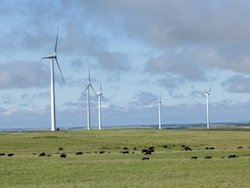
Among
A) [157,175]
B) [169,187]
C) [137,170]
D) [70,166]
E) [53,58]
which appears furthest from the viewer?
[53,58]

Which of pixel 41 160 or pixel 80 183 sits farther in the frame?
pixel 41 160

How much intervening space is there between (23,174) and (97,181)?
7009mm

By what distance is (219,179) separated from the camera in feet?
108

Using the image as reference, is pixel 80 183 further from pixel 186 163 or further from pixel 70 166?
pixel 186 163

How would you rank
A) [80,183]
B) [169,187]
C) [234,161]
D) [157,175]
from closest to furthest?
[169,187] < [80,183] < [157,175] < [234,161]

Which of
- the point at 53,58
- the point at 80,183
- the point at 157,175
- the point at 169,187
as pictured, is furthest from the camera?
the point at 53,58

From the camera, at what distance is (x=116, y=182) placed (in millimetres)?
31984

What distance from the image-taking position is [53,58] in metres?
127

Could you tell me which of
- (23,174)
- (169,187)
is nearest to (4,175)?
(23,174)

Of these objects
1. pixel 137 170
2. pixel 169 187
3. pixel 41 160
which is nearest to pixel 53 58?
pixel 41 160

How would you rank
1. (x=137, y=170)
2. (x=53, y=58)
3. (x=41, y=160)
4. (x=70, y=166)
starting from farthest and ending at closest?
1. (x=53, y=58)
2. (x=41, y=160)
3. (x=70, y=166)
4. (x=137, y=170)

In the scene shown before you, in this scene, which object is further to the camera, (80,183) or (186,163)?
(186,163)

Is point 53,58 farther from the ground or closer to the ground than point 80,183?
farther from the ground

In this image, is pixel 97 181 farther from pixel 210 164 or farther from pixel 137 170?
pixel 210 164
